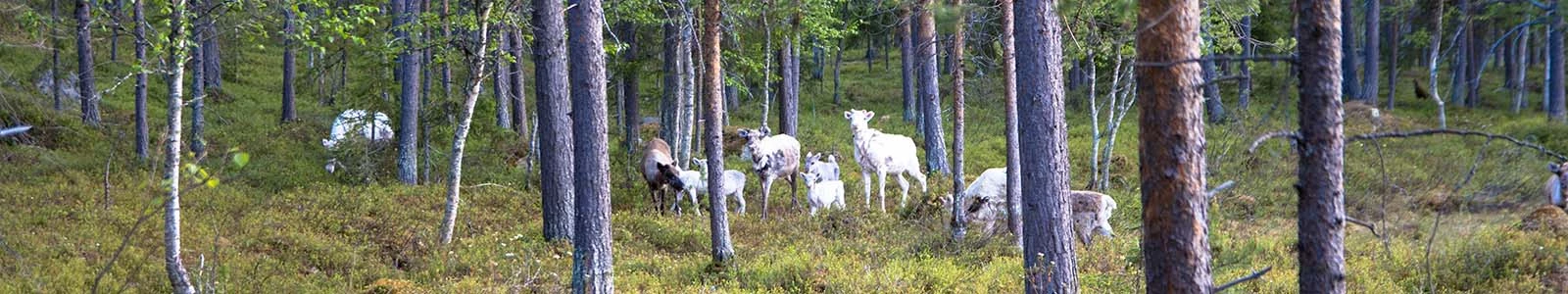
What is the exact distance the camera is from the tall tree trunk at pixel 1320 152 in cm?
488

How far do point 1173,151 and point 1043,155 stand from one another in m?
3.66

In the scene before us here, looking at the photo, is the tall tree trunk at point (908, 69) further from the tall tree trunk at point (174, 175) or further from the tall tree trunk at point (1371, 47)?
the tall tree trunk at point (174, 175)

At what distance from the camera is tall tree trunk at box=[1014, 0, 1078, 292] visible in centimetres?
893

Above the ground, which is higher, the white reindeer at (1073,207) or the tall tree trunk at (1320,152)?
the tall tree trunk at (1320,152)

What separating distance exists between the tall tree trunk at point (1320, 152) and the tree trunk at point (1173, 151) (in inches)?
18.3

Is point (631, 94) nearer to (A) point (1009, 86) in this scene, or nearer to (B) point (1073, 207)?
(B) point (1073, 207)

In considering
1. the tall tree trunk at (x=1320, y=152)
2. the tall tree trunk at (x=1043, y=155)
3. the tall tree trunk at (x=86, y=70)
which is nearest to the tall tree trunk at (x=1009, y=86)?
the tall tree trunk at (x=1043, y=155)

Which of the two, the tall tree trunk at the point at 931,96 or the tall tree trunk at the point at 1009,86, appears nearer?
the tall tree trunk at the point at 1009,86

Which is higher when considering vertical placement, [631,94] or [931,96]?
[631,94]

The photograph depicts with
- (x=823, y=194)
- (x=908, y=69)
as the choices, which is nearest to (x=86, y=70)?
(x=823, y=194)

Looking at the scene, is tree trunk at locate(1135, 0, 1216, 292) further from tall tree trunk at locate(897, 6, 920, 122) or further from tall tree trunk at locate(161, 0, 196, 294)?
tall tree trunk at locate(897, 6, 920, 122)

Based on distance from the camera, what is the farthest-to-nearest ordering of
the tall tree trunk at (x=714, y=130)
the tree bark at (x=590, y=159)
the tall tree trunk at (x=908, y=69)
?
the tall tree trunk at (x=908, y=69) → the tall tree trunk at (x=714, y=130) → the tree bark at (x=590, y=159)

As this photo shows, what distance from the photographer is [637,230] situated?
15461mm

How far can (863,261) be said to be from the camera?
41.1 feet
